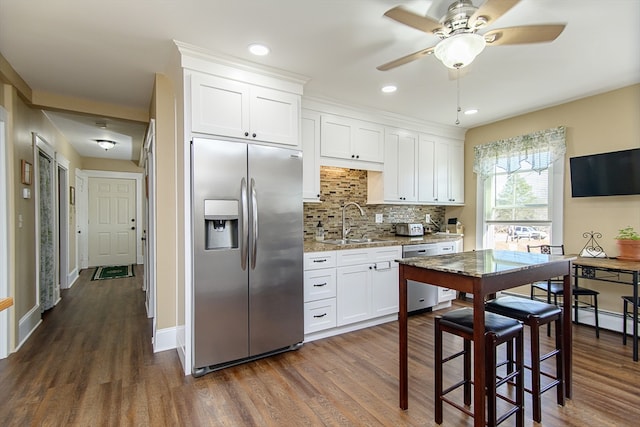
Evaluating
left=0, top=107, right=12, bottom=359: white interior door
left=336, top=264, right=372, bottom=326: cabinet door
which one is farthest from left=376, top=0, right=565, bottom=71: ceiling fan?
left=0, top=107, right=12, bottom=359: white interior door

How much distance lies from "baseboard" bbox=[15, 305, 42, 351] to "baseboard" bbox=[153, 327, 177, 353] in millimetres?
1291

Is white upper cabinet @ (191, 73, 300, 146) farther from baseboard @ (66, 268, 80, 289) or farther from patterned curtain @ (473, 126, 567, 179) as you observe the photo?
baseboard @ (66, 268, 80, 289)

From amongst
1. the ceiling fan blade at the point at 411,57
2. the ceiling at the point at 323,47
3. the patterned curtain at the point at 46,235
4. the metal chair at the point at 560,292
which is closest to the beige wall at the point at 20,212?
the ceiling at the point at 323,47

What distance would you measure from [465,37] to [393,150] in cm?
238

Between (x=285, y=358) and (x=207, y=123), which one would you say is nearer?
(x=207, y=123)

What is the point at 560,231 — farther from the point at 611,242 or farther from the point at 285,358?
the point at 285,358

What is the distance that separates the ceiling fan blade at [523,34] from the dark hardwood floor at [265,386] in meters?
2.23

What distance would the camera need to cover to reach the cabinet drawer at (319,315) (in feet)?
9.96

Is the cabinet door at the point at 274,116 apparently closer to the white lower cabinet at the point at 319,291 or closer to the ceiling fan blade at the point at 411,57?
the ceiling fan blade at the point at 411,57

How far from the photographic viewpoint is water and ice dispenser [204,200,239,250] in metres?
2.47

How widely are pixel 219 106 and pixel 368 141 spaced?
192 cm

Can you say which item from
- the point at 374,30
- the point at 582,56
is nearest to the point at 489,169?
the point at 582,56

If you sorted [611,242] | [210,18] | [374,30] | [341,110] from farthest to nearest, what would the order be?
1. [341,110]
2. [611,242]
3. [374,30]
4. [210,18]

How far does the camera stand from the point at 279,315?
2758 millimetres
